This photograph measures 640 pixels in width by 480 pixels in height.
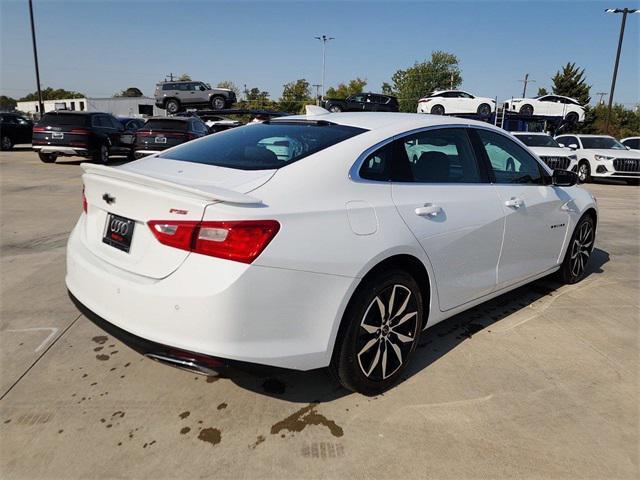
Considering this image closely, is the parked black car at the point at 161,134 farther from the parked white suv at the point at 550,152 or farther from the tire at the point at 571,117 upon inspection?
the tire at the point at 571,117

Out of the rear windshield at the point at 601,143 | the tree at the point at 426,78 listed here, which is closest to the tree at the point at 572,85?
the tree at the point at 426,78

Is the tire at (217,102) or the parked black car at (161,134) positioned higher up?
the tire at (217,102)

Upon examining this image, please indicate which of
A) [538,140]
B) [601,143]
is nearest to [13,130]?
[538,140]

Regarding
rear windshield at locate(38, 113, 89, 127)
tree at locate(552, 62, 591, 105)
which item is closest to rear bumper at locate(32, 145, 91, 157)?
rear windshield at locate(38, 113, 89, 127)

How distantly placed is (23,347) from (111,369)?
735mm

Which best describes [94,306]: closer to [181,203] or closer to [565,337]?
[181,203]

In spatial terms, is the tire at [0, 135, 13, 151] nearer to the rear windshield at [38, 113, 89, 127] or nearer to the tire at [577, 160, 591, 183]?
the rear windshield at [38, 113, 89, 127]

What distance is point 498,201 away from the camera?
10.9 feet

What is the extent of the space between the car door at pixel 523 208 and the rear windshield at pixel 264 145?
127 cm

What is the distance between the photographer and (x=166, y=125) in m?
13.1

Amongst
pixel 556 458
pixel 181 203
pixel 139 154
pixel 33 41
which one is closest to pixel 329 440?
pixel 556 458

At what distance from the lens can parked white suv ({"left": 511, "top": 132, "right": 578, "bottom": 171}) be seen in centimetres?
1435

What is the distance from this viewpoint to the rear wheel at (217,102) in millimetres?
26938

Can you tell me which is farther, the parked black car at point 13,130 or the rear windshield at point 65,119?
the parked black car at point 13,130
